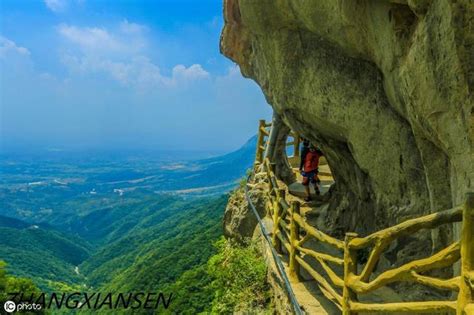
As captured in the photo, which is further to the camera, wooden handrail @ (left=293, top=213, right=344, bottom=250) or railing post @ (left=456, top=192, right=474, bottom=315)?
wooden handrail @ (left=293, top=213, right=344, bottom=250)

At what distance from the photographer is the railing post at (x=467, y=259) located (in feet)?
9.78

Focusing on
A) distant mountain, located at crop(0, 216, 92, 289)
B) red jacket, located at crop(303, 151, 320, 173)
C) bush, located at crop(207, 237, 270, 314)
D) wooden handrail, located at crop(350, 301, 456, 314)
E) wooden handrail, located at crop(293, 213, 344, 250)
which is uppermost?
red jacket, located at crop(303, 151, 320, 173)

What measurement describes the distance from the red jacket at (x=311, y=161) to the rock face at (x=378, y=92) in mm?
963

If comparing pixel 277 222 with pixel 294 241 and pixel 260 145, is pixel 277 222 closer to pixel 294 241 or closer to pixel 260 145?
pixel 294 241

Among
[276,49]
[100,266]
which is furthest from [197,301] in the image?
[100,266]

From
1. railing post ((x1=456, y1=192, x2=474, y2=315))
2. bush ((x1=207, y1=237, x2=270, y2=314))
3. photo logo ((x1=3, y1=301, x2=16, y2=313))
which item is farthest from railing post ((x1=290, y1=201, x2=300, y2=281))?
photo logo ((x1=3, y1=301, x2=16, y2=313))

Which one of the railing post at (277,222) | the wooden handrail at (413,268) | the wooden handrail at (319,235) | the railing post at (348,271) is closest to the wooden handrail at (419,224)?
the railing post at (348,271)

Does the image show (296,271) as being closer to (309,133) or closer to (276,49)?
(309,133)

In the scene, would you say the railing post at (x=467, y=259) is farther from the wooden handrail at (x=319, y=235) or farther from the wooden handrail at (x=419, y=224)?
the wooden handrail at (x=319, y=235)

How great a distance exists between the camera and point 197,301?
70.7 ft

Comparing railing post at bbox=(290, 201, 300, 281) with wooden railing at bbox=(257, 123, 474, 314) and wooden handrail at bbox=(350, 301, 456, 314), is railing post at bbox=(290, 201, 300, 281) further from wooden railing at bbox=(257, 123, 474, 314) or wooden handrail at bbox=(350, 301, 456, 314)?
wooden handrail at bbox=(350, 301, 456, 314)

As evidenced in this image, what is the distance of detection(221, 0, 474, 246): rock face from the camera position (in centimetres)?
455

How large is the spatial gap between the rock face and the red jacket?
3.16ft

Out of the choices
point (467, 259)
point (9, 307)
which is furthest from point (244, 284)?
point (9, 307)
